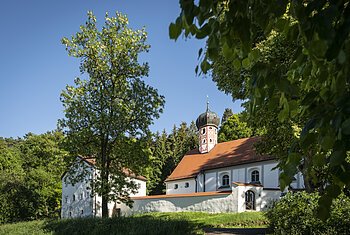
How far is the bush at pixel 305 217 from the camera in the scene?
1087cm

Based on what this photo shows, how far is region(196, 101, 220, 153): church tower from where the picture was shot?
44625 mm

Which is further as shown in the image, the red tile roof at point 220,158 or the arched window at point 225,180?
the arched window at point 225,180

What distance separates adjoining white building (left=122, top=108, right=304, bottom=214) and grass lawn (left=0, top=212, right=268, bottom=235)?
4.26 m

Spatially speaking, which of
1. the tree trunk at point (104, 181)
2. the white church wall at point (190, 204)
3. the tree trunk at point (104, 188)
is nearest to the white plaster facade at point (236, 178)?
the white church wall at point (190, 204)

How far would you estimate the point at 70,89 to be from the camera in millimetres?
19688

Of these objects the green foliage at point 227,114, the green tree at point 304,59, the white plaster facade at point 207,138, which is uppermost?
the green foliage at point 227,114

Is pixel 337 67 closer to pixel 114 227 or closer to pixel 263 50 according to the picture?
pixel 263 50

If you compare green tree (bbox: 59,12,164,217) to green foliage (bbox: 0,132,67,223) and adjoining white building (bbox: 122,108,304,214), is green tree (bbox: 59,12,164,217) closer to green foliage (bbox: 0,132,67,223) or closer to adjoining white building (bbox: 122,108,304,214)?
adjoining white building (bbox: 122,108,304,214)

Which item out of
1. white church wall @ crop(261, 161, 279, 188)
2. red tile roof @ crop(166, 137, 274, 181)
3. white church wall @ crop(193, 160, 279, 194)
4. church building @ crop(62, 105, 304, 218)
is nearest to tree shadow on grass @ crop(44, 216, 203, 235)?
church building @ crop(62, 105, 304, 218)

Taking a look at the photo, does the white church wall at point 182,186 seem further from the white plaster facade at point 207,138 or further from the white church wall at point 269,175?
the white church wall at point 269,175

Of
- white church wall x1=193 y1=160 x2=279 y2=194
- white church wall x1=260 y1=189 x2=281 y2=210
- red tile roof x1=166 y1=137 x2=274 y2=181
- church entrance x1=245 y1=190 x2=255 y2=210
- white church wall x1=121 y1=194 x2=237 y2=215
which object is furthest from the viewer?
red tile roof x1=166 y1=137 x2=274 y2=181

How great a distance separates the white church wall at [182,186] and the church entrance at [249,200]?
43.5ft

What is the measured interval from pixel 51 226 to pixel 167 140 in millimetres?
46824

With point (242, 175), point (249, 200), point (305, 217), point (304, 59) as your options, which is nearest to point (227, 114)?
point (242, 175)
